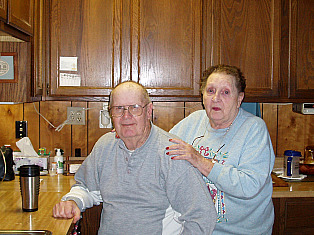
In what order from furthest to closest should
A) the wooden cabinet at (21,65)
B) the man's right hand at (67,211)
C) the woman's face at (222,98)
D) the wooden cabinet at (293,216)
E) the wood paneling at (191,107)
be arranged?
1. the wood paneling at (191,107)
2. the wooden cabinet at (293,216)
3. the wooden cabinet at (21,65)
4. the woman's face at (222,98)
5. the man's right hand at (67,211)

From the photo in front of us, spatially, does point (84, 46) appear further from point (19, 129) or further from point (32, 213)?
point (32, 213)

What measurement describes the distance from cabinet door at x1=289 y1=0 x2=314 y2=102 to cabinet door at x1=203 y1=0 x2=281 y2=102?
111 millimetres

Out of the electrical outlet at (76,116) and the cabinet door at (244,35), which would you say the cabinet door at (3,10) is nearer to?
the electrical outlet at (76,116)

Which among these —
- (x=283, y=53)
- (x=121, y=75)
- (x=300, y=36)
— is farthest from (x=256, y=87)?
(x=121, y=75)

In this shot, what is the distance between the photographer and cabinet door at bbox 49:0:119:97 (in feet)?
8.27

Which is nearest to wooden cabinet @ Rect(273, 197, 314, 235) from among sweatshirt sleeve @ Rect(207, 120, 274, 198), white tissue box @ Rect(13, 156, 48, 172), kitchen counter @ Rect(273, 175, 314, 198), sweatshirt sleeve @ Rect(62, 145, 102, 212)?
kitchen counter @ Rect(273, 175, 314, 198)

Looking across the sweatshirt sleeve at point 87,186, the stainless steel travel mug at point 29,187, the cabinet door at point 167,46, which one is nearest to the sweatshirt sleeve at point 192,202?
the sweatshirt sleeve at point 87,186

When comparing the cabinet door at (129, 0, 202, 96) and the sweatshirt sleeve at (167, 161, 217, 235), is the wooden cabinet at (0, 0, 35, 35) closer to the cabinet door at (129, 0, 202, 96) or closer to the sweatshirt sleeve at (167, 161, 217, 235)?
the cabinet door at (129, 0, 202, 96)

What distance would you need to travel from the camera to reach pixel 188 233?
5.01ft

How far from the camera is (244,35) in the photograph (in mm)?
2590

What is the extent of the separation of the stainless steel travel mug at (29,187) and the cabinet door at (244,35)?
1395 millimetres

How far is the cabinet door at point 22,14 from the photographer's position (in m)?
1.92

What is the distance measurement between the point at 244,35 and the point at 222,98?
87cm

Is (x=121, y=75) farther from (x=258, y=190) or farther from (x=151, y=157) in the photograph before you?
(x=258, y=190)
